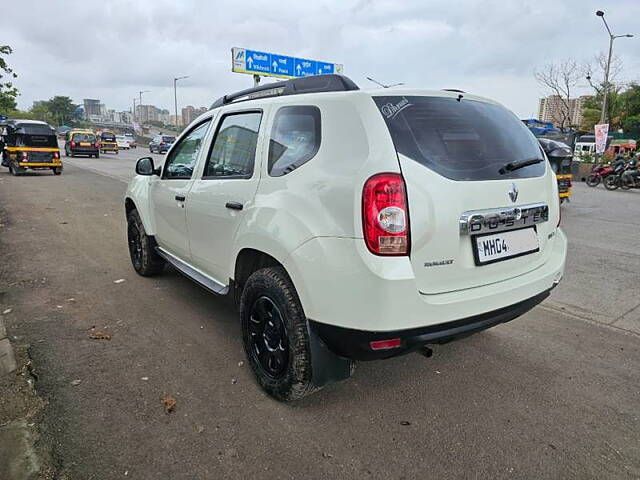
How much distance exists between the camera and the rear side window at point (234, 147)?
10.1ft

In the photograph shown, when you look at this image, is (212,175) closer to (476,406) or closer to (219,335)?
(219,335)

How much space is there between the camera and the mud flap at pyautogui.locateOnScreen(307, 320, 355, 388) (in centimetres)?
247

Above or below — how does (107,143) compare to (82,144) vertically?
above

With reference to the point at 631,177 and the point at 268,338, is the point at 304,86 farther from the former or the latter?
the point at 631,177

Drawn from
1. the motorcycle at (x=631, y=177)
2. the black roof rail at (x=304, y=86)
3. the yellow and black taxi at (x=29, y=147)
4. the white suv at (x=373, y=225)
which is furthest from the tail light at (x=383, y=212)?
the yellow and black taxi at (x=29, y=147)

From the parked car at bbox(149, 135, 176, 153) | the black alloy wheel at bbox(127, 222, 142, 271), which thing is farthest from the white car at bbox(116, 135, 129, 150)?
the black alloy wheel at bbox(127, 222, 142, 271)

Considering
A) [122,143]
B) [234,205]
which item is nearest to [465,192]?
[234,205]

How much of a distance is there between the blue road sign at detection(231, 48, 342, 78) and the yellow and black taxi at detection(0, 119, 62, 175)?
12.1m

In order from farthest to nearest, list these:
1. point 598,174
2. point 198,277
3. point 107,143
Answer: point 107,143
point 598,174
point 198,277

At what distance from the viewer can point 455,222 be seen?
7.63 ft

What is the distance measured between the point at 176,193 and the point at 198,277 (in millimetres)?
784

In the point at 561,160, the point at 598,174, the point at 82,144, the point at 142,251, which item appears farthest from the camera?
the point at 82,144

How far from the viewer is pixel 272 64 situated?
28266 mm

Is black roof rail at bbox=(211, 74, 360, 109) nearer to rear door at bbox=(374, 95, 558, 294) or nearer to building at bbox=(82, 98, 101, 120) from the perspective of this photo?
rear door at bbox=(374, 95, 558, 294)
